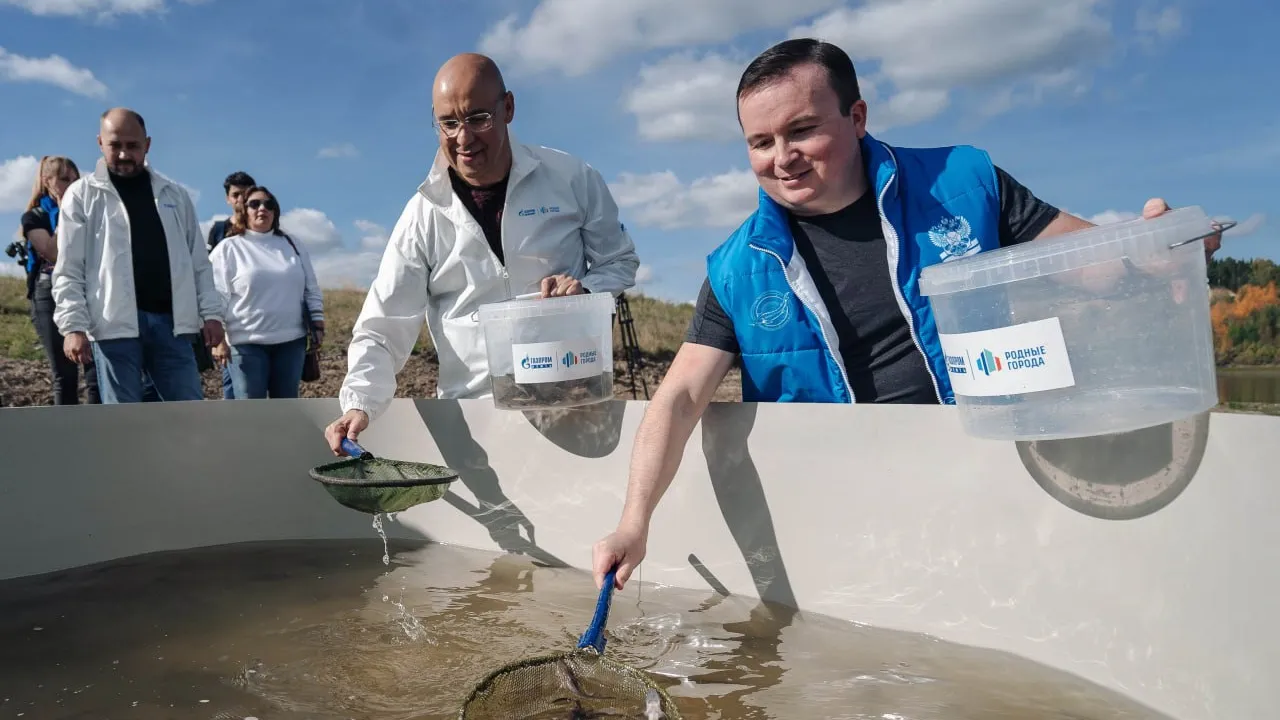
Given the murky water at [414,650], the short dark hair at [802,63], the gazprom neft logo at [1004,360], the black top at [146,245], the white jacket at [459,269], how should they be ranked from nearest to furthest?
the gazprom neft logo at [1004,360] < the murky water at [414,650] < the short dark hair at [802,63] < the white jacket at [459,269] < the black top at [146,245]

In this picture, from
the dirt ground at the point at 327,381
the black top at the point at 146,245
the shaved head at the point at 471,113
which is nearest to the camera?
the shaved head at the point at 471,113

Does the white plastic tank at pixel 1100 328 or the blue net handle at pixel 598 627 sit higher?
the white plastic tank at pixel 1100 328

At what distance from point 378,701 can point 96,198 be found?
10.1ft

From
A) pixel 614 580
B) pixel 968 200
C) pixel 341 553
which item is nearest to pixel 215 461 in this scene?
pixel 341 553

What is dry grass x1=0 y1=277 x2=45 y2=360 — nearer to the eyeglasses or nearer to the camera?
the camera

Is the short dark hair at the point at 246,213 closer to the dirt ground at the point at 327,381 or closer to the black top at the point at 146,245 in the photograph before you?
the black top at the point at 146,245

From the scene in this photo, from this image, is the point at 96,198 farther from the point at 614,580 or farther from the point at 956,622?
the point at 956,622

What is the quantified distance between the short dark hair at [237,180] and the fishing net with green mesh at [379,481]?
278 cm

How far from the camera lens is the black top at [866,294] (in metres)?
2.38

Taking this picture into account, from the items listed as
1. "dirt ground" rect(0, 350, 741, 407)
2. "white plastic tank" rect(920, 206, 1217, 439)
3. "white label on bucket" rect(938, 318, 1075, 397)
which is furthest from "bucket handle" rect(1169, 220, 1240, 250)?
"dirt ground" rect(0, 350, 741, 407)

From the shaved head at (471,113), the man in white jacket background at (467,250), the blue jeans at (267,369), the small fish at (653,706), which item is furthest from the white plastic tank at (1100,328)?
the blue jeans at (267,369)

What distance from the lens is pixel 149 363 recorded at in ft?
13.5

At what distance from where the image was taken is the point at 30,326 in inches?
410

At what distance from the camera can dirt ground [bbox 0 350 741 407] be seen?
26.1ft
